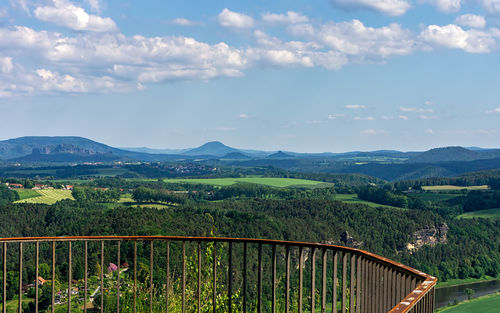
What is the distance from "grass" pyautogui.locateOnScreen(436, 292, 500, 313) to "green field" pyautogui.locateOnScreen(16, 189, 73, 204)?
84743 mm

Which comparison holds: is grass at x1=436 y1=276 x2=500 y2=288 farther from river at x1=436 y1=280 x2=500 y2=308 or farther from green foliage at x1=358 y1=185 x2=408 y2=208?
green foliage at x1=358 y1=185 x2=408 y2=208

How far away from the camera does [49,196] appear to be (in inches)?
4953

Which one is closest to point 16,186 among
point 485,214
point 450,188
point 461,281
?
point 461,281

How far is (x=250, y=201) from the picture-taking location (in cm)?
13100

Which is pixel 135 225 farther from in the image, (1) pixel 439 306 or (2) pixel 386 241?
(2) pixel 386 241

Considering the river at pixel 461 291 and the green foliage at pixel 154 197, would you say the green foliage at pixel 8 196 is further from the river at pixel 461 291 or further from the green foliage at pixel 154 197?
the river at pixel 461 291

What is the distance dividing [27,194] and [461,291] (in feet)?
318

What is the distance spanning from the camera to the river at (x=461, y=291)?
81.9m

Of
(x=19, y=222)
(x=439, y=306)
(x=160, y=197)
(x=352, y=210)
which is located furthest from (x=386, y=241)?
(x=19, y=222)

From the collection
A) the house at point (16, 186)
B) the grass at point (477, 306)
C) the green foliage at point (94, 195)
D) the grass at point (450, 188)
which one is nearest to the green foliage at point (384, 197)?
the grass at point (450, 188)

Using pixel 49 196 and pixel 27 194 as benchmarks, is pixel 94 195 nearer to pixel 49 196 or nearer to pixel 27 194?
pixel 49 196

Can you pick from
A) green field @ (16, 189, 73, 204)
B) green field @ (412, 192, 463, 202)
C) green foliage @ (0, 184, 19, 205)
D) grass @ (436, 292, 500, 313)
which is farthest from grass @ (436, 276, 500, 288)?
green foliage @ (0, 184, 19, 205)

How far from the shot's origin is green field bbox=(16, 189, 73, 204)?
385 feet

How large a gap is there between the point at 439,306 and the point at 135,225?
4563cm
